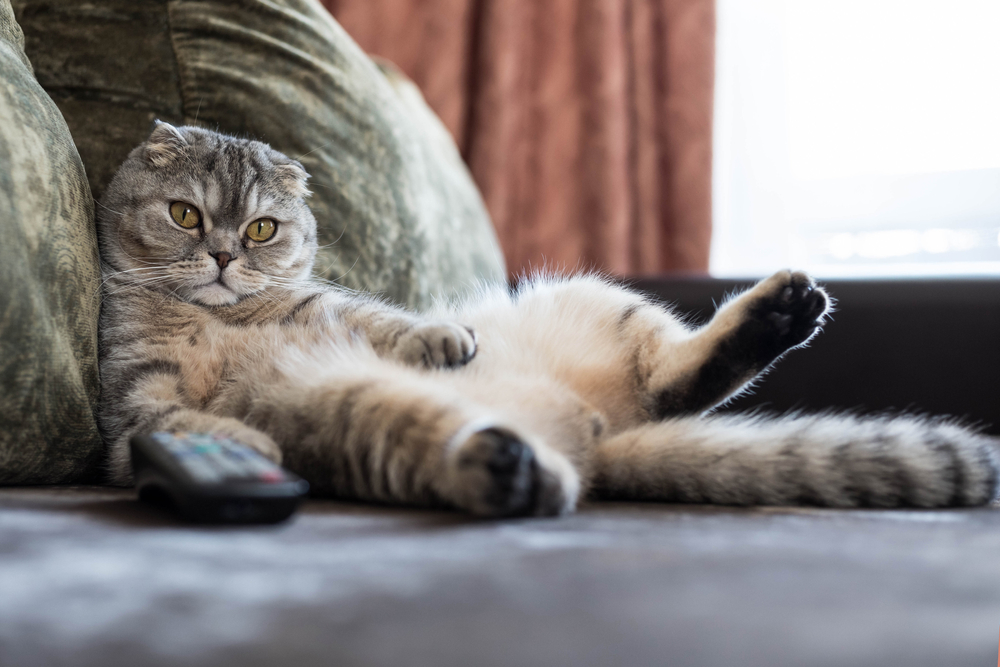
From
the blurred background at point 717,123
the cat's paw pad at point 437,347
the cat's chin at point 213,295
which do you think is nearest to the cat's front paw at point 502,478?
the cat's paw pad at point 437,347

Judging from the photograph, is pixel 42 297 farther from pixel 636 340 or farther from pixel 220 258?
pixel 636 340

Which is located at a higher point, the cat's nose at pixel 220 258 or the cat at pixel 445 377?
the cat's nose at pixel 220 258

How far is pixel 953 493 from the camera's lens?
678mm

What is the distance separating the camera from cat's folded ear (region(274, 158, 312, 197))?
114cm

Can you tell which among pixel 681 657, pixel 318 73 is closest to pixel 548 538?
pixel 681 657

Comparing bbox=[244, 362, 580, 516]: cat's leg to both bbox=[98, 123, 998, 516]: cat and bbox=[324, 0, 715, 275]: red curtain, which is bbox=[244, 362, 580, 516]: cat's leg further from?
bbox=[324, 0, 715, 275]: red curtain

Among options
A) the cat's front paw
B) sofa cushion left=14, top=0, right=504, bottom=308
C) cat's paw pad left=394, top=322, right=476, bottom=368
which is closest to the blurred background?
sofa cushion left=14, top=0, right=504, bottom=308

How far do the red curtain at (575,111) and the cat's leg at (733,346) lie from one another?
54.5 inches

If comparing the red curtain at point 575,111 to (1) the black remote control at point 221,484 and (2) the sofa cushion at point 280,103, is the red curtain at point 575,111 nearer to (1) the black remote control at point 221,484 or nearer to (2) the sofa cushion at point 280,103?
(2) the sofa cushion at point 280,103

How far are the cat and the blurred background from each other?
4.16 ft

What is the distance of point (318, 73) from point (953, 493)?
1066mm

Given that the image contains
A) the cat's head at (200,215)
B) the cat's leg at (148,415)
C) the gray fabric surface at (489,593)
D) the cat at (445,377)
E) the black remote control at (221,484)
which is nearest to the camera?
the gray fabric surface at (489,593)

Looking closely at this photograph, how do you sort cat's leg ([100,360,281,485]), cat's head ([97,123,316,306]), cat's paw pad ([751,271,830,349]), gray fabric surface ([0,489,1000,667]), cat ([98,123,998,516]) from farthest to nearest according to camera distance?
cat's head ([97,123,316,306])
cat's paw pad ([751,271,830,349])
cat's leg ([100,360,281,485])
cat ([98,123,998,516])
gray fabric surface ([0,489,1000,667])

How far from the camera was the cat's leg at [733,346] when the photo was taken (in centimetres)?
87
